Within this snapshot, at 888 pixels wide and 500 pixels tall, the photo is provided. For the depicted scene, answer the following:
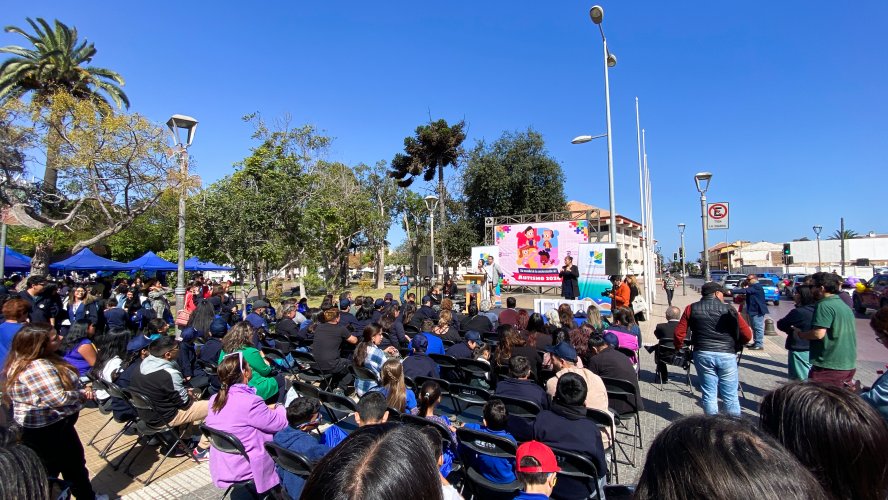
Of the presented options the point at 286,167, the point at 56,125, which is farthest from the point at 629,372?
the point at 56,125

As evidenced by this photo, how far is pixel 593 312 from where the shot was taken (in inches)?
274

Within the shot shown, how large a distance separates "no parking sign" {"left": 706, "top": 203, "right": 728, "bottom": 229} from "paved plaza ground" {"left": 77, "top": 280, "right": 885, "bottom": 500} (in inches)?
138

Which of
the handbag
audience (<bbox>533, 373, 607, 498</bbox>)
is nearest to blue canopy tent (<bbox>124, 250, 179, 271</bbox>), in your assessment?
the handbag

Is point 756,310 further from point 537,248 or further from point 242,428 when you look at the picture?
point 537,248

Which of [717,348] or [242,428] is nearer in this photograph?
[242,428]

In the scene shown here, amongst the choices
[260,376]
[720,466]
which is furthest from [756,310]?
[720,466]

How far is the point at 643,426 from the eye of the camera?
5.25 meters

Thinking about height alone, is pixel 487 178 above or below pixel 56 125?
above

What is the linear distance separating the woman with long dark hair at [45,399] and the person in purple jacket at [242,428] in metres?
0.98

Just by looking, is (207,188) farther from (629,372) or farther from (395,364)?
(629,372)

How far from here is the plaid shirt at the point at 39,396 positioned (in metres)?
3.05

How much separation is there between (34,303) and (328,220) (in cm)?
2150

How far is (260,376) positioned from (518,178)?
25529 mm

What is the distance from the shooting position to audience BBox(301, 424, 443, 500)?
3.01 ft
